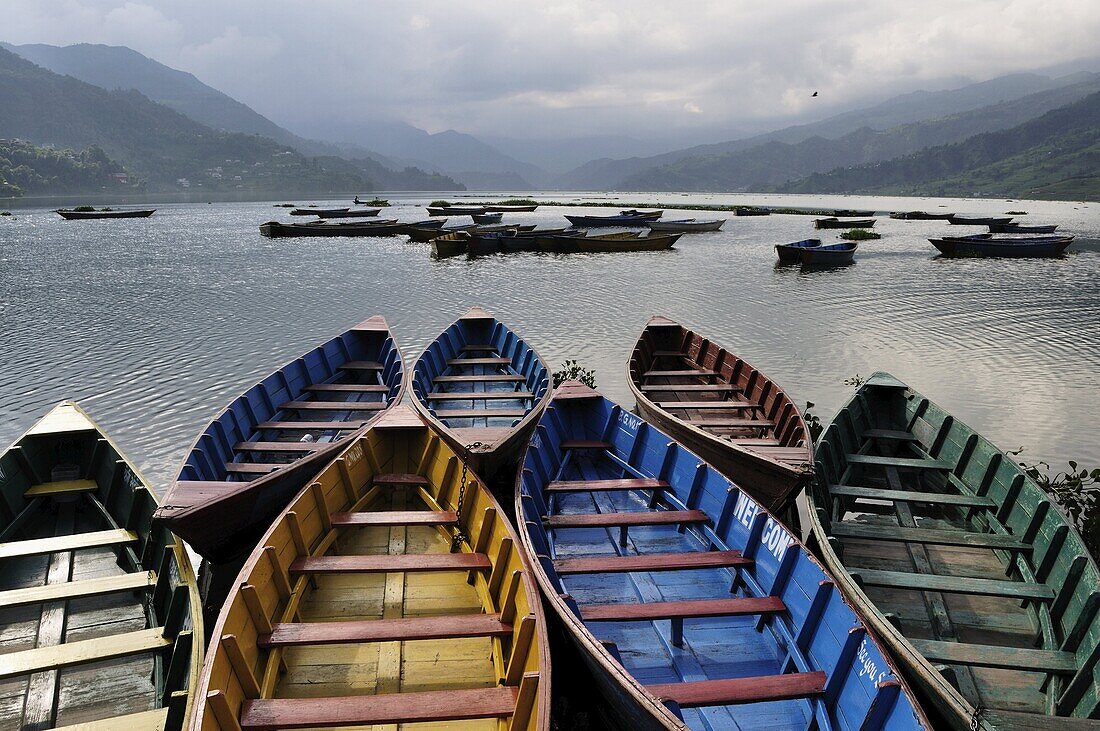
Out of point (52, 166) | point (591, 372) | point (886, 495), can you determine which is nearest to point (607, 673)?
point (886, 495)

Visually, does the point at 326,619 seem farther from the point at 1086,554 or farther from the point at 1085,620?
the point at 1086,554

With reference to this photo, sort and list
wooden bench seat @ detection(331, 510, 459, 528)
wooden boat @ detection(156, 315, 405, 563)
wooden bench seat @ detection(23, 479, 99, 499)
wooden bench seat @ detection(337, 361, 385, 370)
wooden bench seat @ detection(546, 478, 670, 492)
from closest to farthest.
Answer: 1. wooden boat @ detection(156, 315, 405, 563)
2. wooden bench seat @ detection(331, 510, 459, 528)
3. wooden bench seat @ detection(23, 479, 99, 499)
4. wooden bench seat @ detection(546, 478, 670, 492)
5. wooden bench seat @ detection(337, 361, 385, 370)

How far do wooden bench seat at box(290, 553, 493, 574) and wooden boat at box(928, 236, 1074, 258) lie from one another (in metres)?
58.0

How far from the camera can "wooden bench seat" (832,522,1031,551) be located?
8414 mm

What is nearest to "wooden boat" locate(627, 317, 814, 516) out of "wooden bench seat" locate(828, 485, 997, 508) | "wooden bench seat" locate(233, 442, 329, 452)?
"wooden bench seat" locate(828, 485, 997, 508)

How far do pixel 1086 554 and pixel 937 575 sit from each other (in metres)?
1.63

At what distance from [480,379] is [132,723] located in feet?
34.8

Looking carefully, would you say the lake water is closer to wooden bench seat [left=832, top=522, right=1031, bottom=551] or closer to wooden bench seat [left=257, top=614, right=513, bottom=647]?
wooden bench seat [left=832, top=522, right=1031, bottom=551]

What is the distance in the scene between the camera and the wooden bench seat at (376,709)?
16.3 feet

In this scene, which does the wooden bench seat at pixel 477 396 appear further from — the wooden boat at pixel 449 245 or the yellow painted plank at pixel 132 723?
the wooden boat at pixel 449 245

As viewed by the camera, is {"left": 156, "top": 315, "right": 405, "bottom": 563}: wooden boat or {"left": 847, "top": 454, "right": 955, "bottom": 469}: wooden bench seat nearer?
{"left": 156, "top": 315, "right": 405, "bottom": 563}: wooden boat

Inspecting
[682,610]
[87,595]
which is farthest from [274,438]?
[682,610]

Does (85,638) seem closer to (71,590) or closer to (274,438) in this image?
(71,590)

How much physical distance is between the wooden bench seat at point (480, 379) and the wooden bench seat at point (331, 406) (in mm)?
1965
